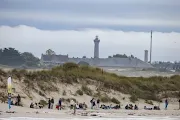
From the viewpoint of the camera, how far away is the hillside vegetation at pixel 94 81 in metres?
44.6

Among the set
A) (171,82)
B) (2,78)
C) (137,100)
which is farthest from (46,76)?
A: (171,82)

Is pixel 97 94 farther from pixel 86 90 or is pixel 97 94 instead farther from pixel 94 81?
pixel 94 81

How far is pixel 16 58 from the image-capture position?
101 metres

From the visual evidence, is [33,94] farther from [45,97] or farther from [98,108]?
[98,108]

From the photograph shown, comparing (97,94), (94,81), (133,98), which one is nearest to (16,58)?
(94,81)

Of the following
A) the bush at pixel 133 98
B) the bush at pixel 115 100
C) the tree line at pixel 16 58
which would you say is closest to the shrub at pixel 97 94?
the bush at pixel 115 100

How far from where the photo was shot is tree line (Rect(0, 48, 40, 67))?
3653 inches

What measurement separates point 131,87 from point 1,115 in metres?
24.1

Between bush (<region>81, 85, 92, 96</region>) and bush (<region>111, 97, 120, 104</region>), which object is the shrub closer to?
bush (<region>81, 85, 92, 96</region>)

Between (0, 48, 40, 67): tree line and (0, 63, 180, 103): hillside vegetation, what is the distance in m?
36.5

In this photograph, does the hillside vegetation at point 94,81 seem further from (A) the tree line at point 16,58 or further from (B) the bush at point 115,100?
(A) the tree line at point 16,58

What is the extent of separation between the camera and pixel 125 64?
121 metres

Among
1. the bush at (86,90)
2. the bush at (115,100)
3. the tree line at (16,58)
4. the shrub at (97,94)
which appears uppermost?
the tree line at (16,58)

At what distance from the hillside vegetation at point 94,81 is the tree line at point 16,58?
3650 cm
